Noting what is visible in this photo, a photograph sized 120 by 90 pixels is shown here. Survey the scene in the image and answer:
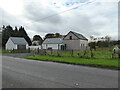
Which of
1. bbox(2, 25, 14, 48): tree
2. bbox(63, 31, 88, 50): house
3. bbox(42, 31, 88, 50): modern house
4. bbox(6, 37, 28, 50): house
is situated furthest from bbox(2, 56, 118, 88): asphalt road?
bbox(2, 25, 14, 48): tree

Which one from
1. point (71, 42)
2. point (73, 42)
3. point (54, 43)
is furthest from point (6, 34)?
point (73, 42)

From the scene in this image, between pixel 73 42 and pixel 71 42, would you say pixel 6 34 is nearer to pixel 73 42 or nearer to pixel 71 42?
pixel 71 42

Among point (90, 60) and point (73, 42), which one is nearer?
point (90, 60)

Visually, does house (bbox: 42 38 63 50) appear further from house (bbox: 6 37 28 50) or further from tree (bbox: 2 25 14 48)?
tree (bbox: 2 25 14 48)

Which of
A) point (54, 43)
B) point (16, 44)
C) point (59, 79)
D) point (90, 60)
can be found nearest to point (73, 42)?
point (54, 43)

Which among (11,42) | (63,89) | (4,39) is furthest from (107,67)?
(4,39)

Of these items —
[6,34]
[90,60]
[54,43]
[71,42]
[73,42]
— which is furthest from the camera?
[6,34]

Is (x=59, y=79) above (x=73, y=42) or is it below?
below

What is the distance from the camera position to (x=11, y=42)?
2191 inches

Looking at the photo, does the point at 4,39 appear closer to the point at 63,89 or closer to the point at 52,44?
the point at 52,44

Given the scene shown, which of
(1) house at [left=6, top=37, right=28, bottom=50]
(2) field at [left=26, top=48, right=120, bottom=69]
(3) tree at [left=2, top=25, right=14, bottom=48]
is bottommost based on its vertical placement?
(2) field at [left=26, top=48, right=120, bottom=69]

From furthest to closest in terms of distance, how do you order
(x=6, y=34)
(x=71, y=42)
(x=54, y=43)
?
(x=6, y=34), (x=54, y=43), (x=71, y=42)

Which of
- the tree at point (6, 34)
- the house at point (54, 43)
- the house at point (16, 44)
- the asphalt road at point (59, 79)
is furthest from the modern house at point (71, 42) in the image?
the asphalt road at point (59, 79)

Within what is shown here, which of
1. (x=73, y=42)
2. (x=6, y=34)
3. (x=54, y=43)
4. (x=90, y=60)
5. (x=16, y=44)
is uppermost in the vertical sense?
(x=6, y=34)
